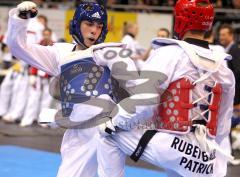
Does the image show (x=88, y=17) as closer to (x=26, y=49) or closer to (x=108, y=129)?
(x=26, y=49)

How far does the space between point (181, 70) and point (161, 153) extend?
0.55 m

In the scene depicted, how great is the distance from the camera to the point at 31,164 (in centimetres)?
786

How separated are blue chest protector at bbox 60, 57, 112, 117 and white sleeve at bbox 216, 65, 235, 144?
0.90 m

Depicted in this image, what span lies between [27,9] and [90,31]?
0.72 m

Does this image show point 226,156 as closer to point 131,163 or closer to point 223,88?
point 223,88

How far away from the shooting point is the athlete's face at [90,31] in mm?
4719

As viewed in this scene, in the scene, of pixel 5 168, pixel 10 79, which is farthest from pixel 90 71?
pixel 10 79

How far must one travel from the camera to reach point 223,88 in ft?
13.6

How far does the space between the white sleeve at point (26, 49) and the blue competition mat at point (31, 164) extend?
2773mm

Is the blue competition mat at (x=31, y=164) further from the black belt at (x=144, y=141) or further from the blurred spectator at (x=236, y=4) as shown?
the blurred spectator at (x=236, y=4)

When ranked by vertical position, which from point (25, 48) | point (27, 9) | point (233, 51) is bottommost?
point (233, 51)

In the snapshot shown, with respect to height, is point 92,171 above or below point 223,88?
below

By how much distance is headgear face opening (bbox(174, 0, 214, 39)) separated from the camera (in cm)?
401

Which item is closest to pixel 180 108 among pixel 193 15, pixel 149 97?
pixel 149 97
